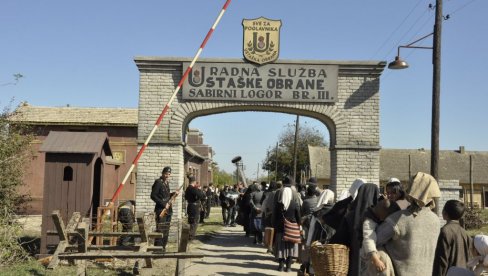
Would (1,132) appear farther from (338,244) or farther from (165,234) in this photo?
(338,244)

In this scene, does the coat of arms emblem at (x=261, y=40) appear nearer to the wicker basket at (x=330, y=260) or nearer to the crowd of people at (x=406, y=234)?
the crowd of people at (x=406, y=234)

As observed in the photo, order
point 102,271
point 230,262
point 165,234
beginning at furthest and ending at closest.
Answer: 1. point 230,262
2. point 165,234
3. point 102,271

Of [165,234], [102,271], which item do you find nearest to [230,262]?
[165,234]

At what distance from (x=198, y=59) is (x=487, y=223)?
16.3 metres

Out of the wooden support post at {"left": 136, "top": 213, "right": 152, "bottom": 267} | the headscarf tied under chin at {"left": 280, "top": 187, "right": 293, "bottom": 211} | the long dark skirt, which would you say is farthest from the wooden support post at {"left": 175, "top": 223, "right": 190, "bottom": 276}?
the headscarf tied under chin at {"left": 280, "top": 187, "right": 293, "bottom": 211}

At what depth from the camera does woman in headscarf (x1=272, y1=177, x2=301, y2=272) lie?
10.1 meters

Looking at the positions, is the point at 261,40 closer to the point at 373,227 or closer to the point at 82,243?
the point at 82,243

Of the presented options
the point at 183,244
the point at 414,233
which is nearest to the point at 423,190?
the point at 414,233

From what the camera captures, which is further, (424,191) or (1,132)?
(1,132)

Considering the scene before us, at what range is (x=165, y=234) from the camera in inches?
413

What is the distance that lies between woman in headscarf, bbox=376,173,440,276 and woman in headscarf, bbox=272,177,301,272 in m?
5.29

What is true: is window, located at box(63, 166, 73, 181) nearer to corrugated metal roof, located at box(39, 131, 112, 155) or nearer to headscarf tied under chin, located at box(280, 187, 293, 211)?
corrugated metal roof, located at box(39, 131, 112, 155)

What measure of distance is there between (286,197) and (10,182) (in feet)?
22.3

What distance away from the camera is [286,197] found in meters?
10.1
